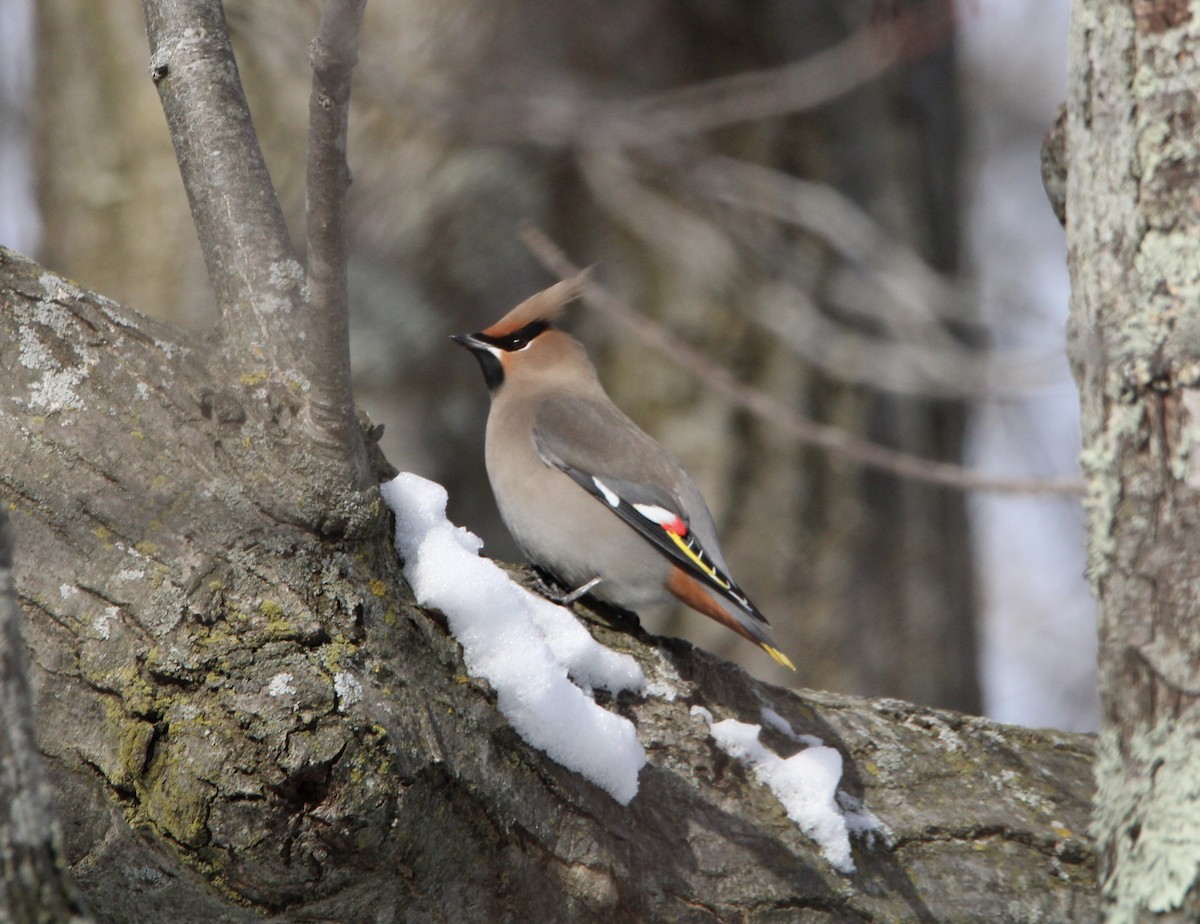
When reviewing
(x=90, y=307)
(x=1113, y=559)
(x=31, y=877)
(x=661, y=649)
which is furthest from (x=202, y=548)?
(x=1113, y=559)

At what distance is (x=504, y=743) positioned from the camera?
2.15 meters

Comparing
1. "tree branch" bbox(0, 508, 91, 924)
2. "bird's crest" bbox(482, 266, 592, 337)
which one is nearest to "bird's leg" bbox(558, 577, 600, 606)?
"bird's crest" bbox(482, 266, 592, 337)

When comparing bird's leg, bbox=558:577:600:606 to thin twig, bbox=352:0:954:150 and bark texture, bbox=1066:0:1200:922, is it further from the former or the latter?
thin twig, bbox=352:0:954:150

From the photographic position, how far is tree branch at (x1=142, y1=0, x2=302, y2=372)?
2291 millimetres

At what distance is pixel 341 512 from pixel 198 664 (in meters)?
0.33

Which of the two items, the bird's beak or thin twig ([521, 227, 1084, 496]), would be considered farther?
the bird's beak

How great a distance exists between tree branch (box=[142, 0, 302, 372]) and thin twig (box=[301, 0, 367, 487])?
0.10 metres

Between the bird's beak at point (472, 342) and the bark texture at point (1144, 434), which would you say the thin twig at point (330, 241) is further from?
the bird's beak at point (472, 342)

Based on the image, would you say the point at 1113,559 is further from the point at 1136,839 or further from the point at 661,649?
the point at 661,649

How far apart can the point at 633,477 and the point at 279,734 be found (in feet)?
6.78

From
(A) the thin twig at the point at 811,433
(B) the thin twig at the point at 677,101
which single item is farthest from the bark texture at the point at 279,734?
(B) the thin twig at the point at 677,101

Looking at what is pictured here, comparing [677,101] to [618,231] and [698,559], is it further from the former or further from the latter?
[698,559]

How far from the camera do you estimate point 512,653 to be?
2.26m

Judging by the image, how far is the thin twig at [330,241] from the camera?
5.71 ft
